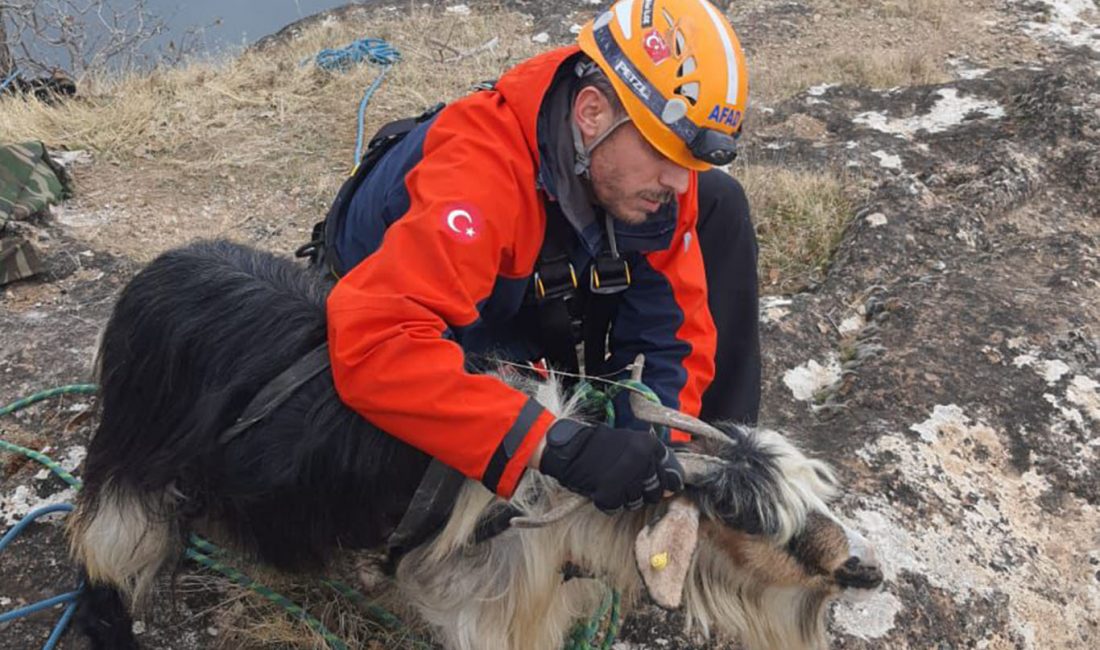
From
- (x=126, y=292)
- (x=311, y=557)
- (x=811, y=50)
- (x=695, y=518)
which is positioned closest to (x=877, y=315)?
(x=695, y=518)

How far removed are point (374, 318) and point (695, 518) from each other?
880 mm

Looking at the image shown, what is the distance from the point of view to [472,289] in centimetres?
243

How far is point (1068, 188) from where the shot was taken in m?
5.85

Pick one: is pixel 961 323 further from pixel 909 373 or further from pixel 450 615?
pixel 450 615

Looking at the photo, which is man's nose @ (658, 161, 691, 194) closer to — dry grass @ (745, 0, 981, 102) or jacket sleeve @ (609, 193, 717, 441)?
jacket sleeve @ (609, 193, 717, 441)

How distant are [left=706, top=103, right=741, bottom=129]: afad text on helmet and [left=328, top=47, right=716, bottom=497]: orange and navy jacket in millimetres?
336

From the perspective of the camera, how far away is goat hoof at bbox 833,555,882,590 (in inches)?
93.5

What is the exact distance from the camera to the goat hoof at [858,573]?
7.79 feet

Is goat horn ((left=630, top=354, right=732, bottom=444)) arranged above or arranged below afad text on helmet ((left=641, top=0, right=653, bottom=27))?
below

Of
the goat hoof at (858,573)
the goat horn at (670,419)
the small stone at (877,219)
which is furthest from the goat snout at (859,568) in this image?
the small stone at (877,219)

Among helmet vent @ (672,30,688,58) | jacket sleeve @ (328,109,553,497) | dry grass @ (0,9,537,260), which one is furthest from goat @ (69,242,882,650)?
dry grass @ (0,9,537,260)

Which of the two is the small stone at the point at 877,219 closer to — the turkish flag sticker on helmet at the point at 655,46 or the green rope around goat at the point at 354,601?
the green rope around goat at the point at 354,601

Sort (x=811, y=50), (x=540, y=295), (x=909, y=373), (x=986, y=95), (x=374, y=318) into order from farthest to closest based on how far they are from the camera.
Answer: (x=811, y=50) → (x=986, y=95) → (x=909, y=373) → (x=540, y=295) → (x=374, y=318)

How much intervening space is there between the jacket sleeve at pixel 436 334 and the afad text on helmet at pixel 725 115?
58 centimetres
